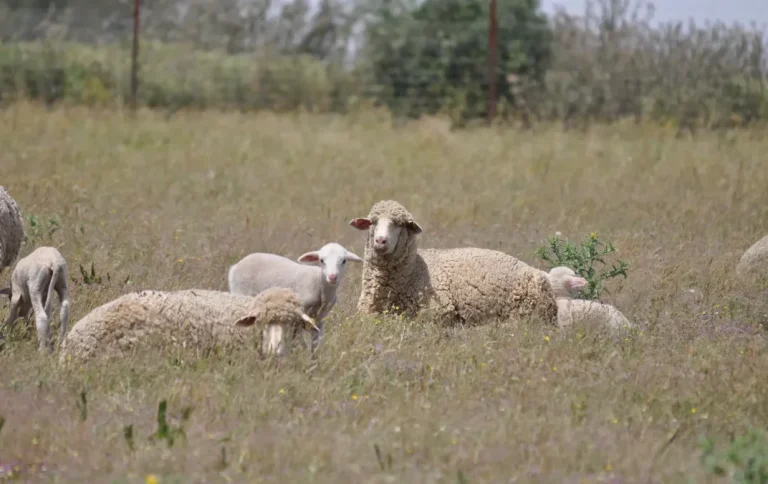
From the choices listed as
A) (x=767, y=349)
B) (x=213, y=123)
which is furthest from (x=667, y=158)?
(x=767, y=349)

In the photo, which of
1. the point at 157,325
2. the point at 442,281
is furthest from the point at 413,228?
the point at 157,325

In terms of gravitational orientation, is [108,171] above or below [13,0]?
below

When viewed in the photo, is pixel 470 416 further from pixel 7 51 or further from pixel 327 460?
pixel 7 51

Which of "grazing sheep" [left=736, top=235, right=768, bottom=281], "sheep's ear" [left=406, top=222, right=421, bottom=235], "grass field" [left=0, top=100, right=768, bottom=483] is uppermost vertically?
"sheep's ear" [left=406, top=222, right=421, bottom=235]

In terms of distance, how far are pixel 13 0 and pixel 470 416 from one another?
2947cm

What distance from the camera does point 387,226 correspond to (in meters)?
7.70

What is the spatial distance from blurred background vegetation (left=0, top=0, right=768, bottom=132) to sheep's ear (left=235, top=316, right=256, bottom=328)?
12.4m

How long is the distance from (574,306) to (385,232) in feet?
4.87

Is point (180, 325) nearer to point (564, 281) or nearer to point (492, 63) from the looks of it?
point (564, 281)

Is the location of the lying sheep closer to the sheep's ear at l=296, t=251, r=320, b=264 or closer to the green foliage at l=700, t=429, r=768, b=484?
the sheep's ear at l=296, t=251, r=320, b=264

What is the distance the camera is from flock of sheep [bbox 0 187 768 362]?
6086 mm

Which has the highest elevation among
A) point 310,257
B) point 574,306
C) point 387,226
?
point 387,226

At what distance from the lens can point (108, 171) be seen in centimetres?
1362

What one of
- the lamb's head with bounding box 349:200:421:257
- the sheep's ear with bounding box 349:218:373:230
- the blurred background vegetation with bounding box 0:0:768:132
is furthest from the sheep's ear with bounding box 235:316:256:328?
the blurred background vegetation with bounding box 0:0:768:132
